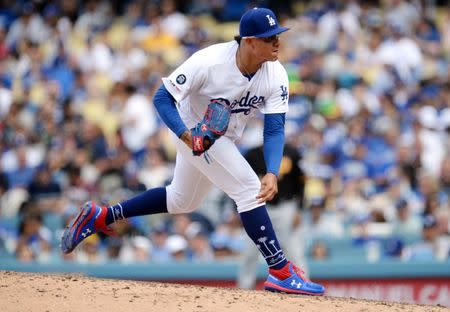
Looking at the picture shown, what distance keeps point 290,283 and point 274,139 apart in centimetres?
89

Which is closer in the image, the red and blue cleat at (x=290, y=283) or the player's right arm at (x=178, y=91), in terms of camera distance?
the player's right arm at (x=178, y=91)

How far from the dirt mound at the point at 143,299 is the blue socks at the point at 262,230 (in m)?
0.24

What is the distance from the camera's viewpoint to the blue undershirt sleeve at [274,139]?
6.01 meters

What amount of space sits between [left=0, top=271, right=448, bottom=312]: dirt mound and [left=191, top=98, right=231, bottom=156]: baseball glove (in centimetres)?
85

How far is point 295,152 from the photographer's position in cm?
1002

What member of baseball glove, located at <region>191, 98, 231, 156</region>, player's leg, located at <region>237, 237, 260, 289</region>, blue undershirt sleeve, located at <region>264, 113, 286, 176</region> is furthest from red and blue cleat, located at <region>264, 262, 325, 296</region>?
player's leg, located at <region>237, 237, 260, 289</region>

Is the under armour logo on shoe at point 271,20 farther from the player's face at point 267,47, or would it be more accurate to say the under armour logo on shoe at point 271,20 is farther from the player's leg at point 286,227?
the player's leg at point 286,227

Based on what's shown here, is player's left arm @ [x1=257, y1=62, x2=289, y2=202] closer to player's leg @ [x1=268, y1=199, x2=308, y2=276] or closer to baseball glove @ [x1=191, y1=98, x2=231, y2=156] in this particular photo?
baseball glove @ [x1=191, y1=98, x2=231, y2=156]

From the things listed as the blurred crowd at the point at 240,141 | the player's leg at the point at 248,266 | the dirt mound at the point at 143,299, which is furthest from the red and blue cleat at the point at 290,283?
the blurred crowd at the point at 240,141

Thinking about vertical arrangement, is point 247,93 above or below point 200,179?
above

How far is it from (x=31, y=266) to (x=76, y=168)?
1.82 m

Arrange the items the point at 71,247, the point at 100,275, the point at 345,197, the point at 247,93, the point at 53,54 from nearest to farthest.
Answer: the point at 247,93, the point at 71,247, the point at 100,275, the point at 345,197, the point at 53,54

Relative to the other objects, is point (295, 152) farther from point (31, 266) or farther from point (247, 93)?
point (247, 93)

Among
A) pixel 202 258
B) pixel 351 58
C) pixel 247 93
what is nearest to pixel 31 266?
pixel 202 258
